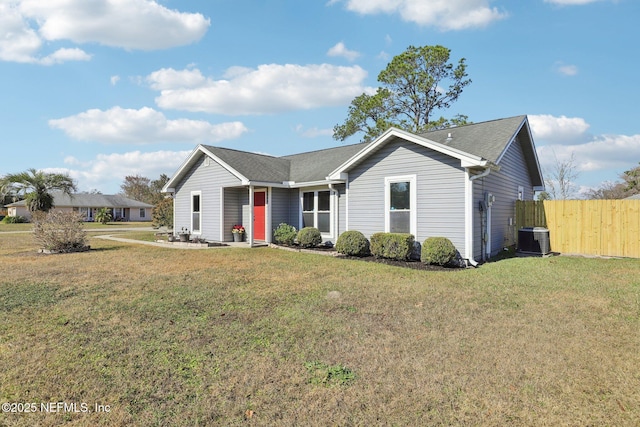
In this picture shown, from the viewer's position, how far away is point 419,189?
10.7 m

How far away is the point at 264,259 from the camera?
→ 36.1 ft

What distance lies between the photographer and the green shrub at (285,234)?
46.9ft

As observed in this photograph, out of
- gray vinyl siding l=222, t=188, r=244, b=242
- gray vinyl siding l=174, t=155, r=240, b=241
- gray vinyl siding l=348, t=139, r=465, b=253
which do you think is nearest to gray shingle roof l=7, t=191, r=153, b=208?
gray vinyl siding l=174, t=155, r=240, b=241

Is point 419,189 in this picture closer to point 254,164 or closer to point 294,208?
point 294,208

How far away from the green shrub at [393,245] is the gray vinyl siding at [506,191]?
9.97 feet

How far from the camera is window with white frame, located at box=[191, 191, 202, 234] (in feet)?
55.9

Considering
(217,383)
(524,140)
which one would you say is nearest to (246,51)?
(524,140)

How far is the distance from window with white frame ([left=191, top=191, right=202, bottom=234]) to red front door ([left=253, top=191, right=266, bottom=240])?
3250mm

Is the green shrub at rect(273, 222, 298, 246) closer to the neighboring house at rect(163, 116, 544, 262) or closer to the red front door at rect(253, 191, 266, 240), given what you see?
the neighboring house at rect(163, 116, 544, 262)

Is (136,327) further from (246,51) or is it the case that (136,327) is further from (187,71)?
(187,71)

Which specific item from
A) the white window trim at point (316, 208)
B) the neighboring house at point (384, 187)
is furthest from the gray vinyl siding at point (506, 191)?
the white window trim at point (316, 208)

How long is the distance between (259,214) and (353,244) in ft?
18.9

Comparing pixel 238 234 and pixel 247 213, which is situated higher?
pixel 247 213

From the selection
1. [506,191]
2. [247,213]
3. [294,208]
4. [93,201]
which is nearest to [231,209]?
[247,213]
